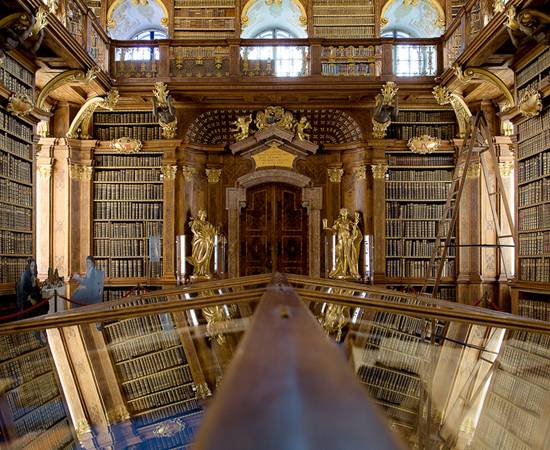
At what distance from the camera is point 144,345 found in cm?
284

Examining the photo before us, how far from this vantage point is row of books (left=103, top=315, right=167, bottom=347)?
112 inches

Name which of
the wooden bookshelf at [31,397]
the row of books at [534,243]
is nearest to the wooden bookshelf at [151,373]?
the wooden bookshelf at [31,397]

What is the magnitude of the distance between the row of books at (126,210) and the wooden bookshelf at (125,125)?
126 centimetres

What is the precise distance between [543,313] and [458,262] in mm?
3209

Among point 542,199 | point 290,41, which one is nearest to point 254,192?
point 290,41

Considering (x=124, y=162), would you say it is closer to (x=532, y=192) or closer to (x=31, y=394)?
(x=532, y=192)

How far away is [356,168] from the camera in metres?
11.1

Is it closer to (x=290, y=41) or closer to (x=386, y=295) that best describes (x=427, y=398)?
(x=386, y=295)

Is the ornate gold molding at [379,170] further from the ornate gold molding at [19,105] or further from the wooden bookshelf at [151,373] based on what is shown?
the wooden bookshelf at [151,373]

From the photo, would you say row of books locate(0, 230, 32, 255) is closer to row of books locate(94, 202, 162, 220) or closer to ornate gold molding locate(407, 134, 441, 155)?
row of books locate(94, 202, 162, 220)

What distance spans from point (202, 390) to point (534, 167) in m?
6.74

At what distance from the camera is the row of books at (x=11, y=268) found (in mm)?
7453

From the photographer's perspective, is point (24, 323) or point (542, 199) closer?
point (24, 323)

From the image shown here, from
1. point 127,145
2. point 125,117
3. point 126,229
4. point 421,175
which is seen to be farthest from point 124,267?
point 421,175
